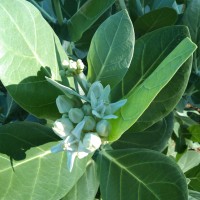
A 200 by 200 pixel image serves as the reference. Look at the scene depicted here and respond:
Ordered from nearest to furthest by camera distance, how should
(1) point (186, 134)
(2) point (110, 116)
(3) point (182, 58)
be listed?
(3) point (182, 58) < (2) point (110, 116) < (1) point (186, 134)

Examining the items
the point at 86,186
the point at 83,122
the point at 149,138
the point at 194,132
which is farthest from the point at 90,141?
the point at 194,132

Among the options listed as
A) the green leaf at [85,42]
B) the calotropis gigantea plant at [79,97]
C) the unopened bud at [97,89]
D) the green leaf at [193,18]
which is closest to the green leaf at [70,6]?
the green leaf at [85,42]

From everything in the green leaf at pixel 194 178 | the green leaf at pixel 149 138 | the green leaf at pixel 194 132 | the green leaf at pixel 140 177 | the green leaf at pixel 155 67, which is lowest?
the green leaf at pixel 194 178

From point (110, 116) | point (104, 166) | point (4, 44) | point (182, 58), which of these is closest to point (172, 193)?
point (104, 166)

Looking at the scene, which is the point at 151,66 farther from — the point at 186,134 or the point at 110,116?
the point at 186,134

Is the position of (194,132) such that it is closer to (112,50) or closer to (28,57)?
(112,50)

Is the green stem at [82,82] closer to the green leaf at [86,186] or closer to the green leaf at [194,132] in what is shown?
the green leaf at [86,186]

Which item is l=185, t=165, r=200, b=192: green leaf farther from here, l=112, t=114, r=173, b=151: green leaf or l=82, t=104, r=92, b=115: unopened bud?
l=82, t=104, r=92, b=115: unopened bud
